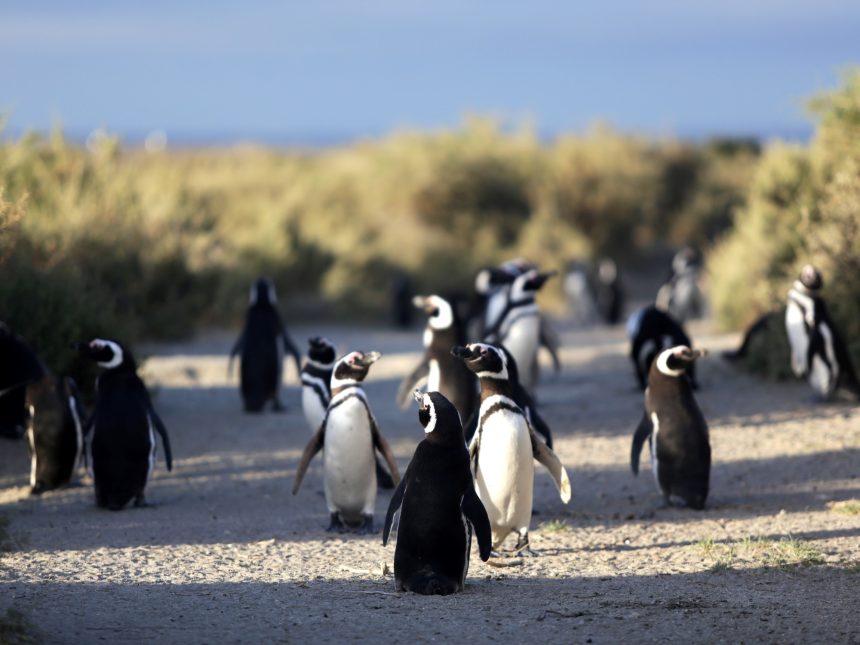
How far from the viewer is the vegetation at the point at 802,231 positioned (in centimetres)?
1038

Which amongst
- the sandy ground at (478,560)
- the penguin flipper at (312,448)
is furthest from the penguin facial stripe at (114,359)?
the penguin flipper at (312,448)

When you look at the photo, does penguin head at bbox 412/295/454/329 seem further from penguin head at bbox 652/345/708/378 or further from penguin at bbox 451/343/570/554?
penguin at bbox 451/343/570/554

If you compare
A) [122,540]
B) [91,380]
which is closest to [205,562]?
[122,540]

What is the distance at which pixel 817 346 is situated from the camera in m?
9.15

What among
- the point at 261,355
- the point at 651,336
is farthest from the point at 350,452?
the point at 651,336

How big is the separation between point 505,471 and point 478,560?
436mm

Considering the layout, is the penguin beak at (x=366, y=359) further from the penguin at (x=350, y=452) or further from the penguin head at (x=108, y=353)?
the penguin head at (x=108, y=353)

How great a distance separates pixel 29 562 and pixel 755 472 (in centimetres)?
442

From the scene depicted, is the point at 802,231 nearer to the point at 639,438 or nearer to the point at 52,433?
the point at 639,438

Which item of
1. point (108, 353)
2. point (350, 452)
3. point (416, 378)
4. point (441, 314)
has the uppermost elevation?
point (441, 314)

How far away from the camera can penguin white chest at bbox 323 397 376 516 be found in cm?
623

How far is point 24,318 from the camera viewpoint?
9031mm

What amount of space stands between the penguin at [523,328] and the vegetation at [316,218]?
3.19 meters

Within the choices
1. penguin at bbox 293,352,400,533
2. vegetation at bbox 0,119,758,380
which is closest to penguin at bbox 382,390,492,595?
penguin at bbox 293,352,400,533
